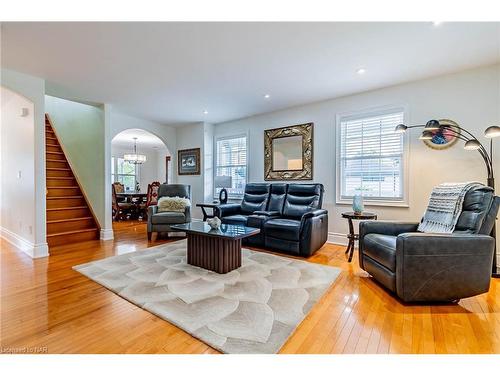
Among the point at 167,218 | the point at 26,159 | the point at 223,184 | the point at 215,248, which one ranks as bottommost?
the point at 215,248

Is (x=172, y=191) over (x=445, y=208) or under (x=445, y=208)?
over

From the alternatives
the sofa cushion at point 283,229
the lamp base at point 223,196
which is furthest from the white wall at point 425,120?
the lamp base at point 223,196

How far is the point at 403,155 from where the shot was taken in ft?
11.5

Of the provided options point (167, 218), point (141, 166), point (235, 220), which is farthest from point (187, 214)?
point (141, 166)

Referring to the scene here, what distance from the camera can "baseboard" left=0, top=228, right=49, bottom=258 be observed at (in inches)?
131

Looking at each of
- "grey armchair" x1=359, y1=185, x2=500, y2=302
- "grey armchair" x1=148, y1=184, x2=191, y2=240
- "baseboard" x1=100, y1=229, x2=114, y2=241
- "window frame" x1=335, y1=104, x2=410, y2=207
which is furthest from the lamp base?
"grey armchair" x1=359, y1=185, x2=500, y2=302

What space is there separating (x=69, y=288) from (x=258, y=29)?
119 inches

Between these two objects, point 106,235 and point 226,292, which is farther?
point 106,235

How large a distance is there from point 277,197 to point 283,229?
963mm

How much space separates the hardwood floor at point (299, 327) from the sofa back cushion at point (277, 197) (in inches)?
72.6

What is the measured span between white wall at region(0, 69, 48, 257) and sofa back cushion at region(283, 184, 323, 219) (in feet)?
11.9

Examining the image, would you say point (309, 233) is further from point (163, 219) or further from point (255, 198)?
point (163, 219)

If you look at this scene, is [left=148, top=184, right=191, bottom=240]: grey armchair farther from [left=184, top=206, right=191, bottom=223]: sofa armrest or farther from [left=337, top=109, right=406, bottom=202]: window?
[left=337, top=109, right=406, bottom=202]: window

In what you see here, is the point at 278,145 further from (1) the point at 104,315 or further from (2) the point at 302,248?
(1) the point at 104,315
